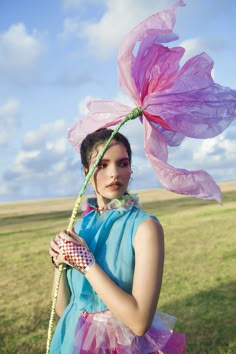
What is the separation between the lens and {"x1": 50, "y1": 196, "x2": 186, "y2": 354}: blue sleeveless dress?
2205mm

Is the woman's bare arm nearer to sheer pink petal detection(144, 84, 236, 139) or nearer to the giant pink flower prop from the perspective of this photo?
the giant pink flower prop

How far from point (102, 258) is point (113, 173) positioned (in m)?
0.39

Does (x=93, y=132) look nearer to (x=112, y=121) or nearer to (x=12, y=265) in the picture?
(x=112, y=121)

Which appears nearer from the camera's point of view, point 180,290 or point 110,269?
point 110,269

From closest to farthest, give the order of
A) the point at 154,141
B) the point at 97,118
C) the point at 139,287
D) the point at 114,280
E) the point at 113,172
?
1. the point at 139,287
2. the point at 114,280
3. the point at 113,172
4. the point at 154,141
5. the point at 97,118

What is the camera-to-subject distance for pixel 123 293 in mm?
2090

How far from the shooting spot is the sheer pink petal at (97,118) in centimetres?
251

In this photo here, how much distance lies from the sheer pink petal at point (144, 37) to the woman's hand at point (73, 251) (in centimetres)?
76

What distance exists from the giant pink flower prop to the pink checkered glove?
501 millimetres

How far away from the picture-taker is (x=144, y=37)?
2.28 meters

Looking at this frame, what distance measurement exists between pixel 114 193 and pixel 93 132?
381 millimetres

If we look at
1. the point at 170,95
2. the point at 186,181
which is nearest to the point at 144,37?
the point at 170,95

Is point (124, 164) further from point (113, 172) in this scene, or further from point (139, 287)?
point (139, 287)

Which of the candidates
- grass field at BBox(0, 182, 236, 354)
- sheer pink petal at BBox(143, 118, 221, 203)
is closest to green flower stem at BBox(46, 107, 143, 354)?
sheer pink petal at BBox(143, 118, 221, 203)
